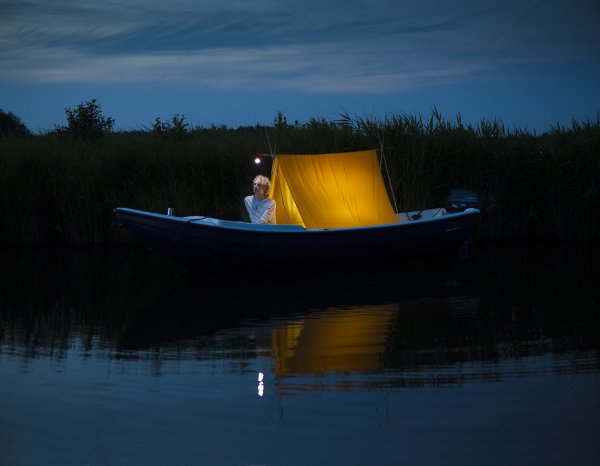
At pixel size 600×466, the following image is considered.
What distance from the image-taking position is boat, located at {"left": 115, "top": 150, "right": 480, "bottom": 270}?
13.4 meters

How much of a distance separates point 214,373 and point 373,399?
1.52 metres

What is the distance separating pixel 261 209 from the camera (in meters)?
14.0

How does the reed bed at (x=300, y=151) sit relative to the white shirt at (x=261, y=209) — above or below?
above

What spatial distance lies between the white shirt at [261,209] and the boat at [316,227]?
0.45 meters

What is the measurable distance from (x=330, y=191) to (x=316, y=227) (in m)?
0.79

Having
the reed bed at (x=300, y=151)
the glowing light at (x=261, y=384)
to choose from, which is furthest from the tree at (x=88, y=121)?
the glowing light at (x=261, y=384)

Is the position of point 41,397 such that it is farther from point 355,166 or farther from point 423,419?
point 355,166

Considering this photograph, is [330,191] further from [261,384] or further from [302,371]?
[261,384]

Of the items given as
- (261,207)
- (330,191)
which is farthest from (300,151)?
(261,207)

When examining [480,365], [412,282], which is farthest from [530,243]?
[480,365]

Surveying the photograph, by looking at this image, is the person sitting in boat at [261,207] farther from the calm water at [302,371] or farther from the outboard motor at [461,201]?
the outboard motor at [461,201]

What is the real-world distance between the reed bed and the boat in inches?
107

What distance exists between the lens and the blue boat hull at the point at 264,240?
43.6 ft

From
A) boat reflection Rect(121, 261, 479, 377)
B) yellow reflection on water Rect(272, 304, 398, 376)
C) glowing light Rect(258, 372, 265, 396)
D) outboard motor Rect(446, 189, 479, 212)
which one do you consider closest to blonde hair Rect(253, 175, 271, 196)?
boat reflection Rect(121, 261, 479, 377)
